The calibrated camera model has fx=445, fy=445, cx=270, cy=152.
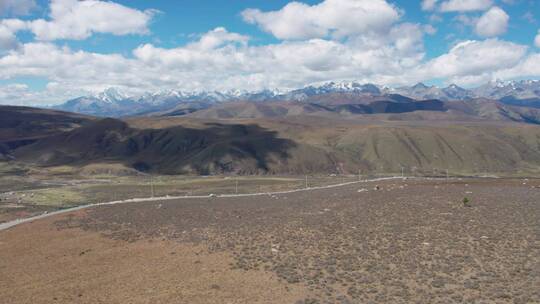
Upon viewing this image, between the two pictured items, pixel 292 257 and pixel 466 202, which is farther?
pixel 466 202

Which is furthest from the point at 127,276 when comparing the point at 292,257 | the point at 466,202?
the point at 466,202

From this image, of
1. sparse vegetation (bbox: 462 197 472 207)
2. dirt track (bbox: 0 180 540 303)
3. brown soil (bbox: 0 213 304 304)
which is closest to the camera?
dirt track (bbox: 0 180 540 303)

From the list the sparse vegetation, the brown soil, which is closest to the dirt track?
the brown soil

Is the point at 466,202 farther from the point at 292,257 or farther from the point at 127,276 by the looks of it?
→ the point at 127,276

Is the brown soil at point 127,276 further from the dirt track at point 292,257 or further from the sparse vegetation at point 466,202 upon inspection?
the sparse vegetation at point 466,202

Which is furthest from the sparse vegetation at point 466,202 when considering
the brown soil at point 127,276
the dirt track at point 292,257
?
the brown soil at point 127,276

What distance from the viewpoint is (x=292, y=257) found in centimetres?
4028

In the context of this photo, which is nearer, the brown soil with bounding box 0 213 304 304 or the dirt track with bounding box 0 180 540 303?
the dirt track with bounding box 0 180 540 303

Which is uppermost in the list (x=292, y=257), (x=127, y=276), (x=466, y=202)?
(x=466, y=202)

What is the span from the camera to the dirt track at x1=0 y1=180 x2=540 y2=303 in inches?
1262

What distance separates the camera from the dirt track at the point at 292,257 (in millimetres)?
32062

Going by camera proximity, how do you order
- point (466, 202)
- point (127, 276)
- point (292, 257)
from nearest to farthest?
point (127, 276), point (292, 257), point (466, 202)

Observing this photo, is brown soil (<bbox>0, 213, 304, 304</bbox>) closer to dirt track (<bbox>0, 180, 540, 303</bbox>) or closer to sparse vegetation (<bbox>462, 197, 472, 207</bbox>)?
dirt track (<bbox>0, 180, 540, 303</bbox>)

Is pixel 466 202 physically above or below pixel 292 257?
above
